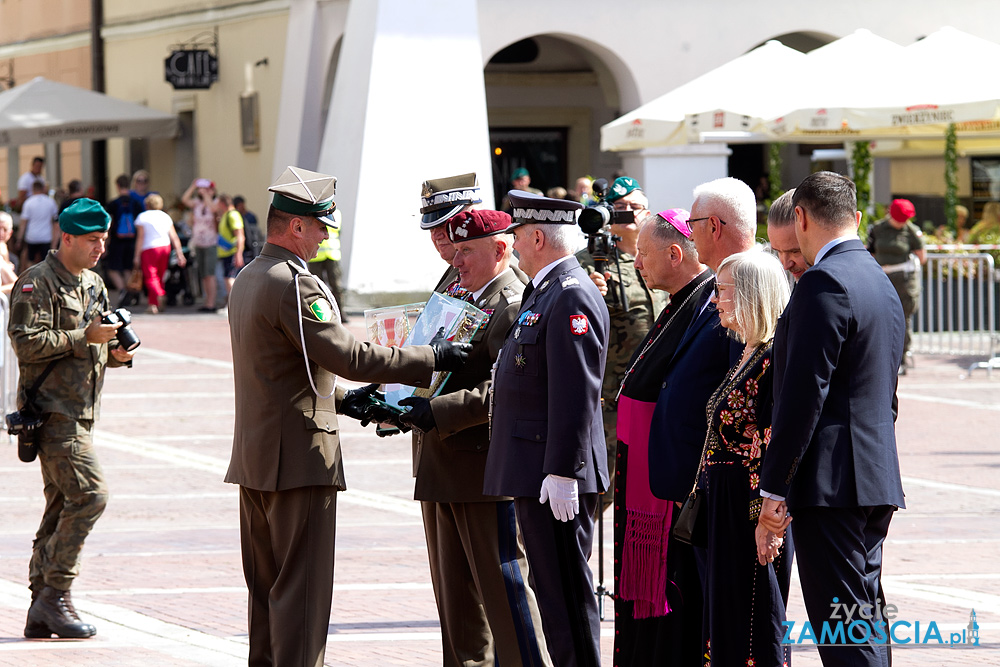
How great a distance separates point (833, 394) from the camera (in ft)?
15.6

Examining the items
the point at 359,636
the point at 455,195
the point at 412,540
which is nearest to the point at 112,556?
the point at 412,540

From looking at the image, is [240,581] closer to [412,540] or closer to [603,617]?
[412,540]

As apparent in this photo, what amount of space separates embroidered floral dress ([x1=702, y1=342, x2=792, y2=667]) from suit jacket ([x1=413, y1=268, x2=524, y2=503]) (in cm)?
105

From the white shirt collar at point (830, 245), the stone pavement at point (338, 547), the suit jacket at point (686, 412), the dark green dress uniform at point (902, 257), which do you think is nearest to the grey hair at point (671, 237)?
the suit jacket at point (686, 412)

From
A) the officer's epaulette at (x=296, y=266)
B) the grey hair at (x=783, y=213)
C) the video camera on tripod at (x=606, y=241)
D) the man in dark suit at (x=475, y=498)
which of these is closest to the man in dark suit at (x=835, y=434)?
the grey hair at (x=783, y=213)

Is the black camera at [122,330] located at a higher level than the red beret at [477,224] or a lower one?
lower

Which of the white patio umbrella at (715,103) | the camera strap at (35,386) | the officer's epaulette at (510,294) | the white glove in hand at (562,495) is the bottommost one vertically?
the white glove in hand at (562,495)

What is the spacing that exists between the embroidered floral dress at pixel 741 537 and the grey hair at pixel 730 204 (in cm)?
54

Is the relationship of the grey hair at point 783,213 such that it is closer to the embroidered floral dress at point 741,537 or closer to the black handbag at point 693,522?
the embroidered floral dress at point 741,537

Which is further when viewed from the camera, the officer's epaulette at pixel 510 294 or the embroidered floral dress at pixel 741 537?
the officer's epaulette at pixel 510 294

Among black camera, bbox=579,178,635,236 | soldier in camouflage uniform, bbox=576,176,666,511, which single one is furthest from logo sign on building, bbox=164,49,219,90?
soldier in camouflage uniform, bbox=576,176,666,511

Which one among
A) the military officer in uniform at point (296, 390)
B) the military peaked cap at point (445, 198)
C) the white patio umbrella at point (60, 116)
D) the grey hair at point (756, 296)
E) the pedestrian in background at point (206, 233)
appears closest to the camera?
the grey hair at point (756, 296)

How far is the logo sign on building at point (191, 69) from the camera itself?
27531mm

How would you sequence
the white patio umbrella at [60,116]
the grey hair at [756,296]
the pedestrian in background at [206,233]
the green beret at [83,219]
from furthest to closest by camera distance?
1. the white patio umbrella at [60,116]
2. the pedestrian in background at [206,233]
3. the green beret at [83,219]
4. the grey hair at [756,296]
